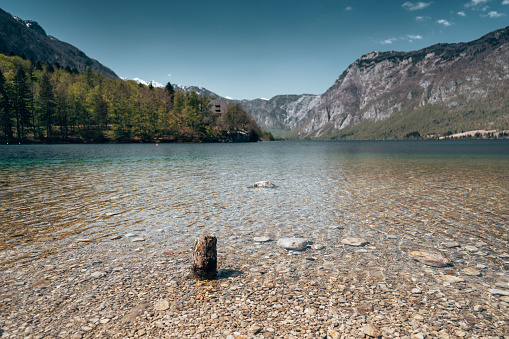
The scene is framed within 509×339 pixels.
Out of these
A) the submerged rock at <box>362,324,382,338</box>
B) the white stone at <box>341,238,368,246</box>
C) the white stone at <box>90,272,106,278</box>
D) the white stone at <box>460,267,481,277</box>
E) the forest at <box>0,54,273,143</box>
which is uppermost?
the forest at <box>0,54,273,143</box>

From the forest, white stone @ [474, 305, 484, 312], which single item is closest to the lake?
white stone @ [474, 305, 484, 312]

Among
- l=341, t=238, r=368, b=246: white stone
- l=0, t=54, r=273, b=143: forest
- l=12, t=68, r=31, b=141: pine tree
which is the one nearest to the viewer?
l=341, t=238, r=368, b=246: white stone

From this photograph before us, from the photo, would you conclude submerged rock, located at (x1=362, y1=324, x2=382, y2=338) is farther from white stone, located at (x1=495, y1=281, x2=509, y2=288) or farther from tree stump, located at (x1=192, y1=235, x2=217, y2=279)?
white stone, located at (x1=495, y1=281, x2=509, y2=288)

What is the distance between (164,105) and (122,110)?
2899 centimetres

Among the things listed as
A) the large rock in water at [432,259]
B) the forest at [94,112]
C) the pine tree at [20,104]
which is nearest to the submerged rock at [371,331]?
the large rock in water at [432,259]

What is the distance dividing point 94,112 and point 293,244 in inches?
6107

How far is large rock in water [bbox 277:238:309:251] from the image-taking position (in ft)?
31.1

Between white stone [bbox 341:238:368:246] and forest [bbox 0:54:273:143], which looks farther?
forest [bbox 0:54:273:143]

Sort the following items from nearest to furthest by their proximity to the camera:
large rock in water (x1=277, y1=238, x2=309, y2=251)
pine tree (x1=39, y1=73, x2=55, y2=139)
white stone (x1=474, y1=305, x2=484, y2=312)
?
white stone (x1=474, y1=305, x2=484, y2=312)
large rock in water (x1=277, y1=238, x2=309, y2=251)
pine tree (x1=39, y1=73, x2=55, y2=139)

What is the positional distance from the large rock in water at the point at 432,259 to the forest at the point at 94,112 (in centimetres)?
14858

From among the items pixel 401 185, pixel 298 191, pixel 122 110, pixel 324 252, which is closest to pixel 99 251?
pixel 324 252

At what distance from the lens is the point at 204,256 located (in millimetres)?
7543

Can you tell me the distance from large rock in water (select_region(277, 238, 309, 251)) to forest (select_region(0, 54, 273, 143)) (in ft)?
475

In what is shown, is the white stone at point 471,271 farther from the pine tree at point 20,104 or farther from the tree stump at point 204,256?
the pine tree at point 20,104
